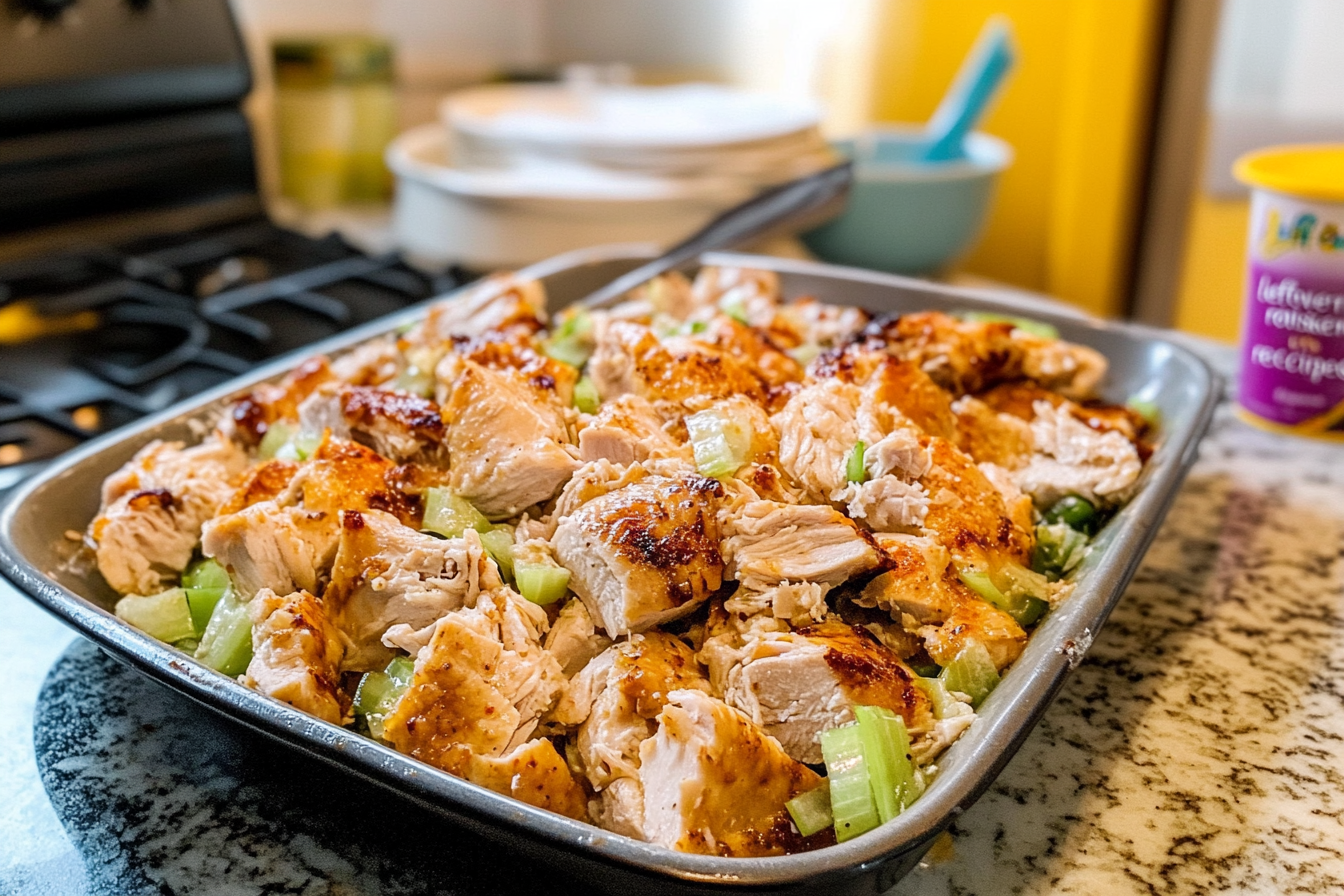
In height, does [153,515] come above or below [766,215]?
below

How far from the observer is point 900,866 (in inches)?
26.4

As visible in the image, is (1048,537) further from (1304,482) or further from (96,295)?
(96,295)

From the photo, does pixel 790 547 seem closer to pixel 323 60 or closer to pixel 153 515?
pixel 153 515

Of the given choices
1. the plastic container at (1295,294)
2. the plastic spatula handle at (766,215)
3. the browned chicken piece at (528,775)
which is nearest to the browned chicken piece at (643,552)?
the browned chicken piece at (528,775)

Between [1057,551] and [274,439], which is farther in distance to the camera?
[274,439]

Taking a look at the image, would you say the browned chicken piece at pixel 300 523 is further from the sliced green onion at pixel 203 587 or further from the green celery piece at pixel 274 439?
the green celery piece at pixel 274 439

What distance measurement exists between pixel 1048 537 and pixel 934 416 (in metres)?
0.17

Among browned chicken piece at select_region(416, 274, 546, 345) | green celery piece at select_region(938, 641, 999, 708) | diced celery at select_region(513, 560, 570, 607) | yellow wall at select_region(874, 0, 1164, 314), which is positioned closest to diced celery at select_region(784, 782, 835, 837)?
green celery piece at select_region(938, 641, 999, 708)

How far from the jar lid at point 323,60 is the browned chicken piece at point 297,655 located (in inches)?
74.0

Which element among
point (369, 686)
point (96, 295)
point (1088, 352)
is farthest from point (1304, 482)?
point (96, 295)

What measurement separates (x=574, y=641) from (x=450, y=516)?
0.18 m

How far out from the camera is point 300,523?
3.07ft

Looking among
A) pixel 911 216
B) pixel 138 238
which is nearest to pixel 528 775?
pixel 911 216

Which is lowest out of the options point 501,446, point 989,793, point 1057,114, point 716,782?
point 989,793
